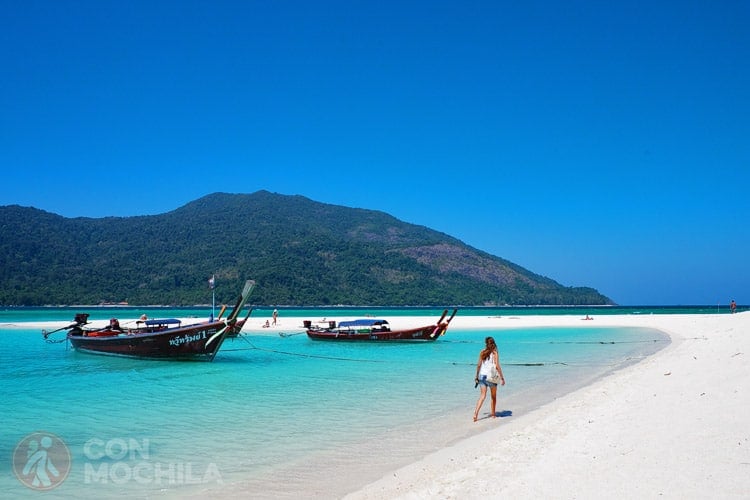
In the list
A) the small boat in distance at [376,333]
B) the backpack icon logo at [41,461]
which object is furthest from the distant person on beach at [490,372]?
the small boat in distance at [376,333]

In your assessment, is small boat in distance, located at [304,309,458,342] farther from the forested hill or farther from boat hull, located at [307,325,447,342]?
the forested hill

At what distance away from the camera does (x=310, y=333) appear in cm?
3625

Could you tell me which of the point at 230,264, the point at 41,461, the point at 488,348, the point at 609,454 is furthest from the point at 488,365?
the point at 230,264

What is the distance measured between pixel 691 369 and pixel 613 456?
8.77 metres

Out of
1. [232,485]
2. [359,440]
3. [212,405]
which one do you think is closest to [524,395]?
[359,440]

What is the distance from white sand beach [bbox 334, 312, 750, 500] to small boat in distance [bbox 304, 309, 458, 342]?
23430 millimetres

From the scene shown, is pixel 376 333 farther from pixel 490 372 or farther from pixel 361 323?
pixel 490 372

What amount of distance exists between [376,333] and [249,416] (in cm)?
2333

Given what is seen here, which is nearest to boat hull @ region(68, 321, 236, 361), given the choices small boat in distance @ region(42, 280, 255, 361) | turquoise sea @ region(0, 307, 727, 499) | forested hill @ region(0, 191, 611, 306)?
small boat in distance @ region(42, 280, 255, 361)

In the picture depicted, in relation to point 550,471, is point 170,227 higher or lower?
higher

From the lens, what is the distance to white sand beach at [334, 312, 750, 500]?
5.46 metres

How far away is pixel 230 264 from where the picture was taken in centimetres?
13300

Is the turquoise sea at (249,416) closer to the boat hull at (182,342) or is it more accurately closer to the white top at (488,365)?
the boat hull at (182,342)

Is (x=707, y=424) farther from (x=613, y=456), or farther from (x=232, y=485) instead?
(x=232, y=485)
